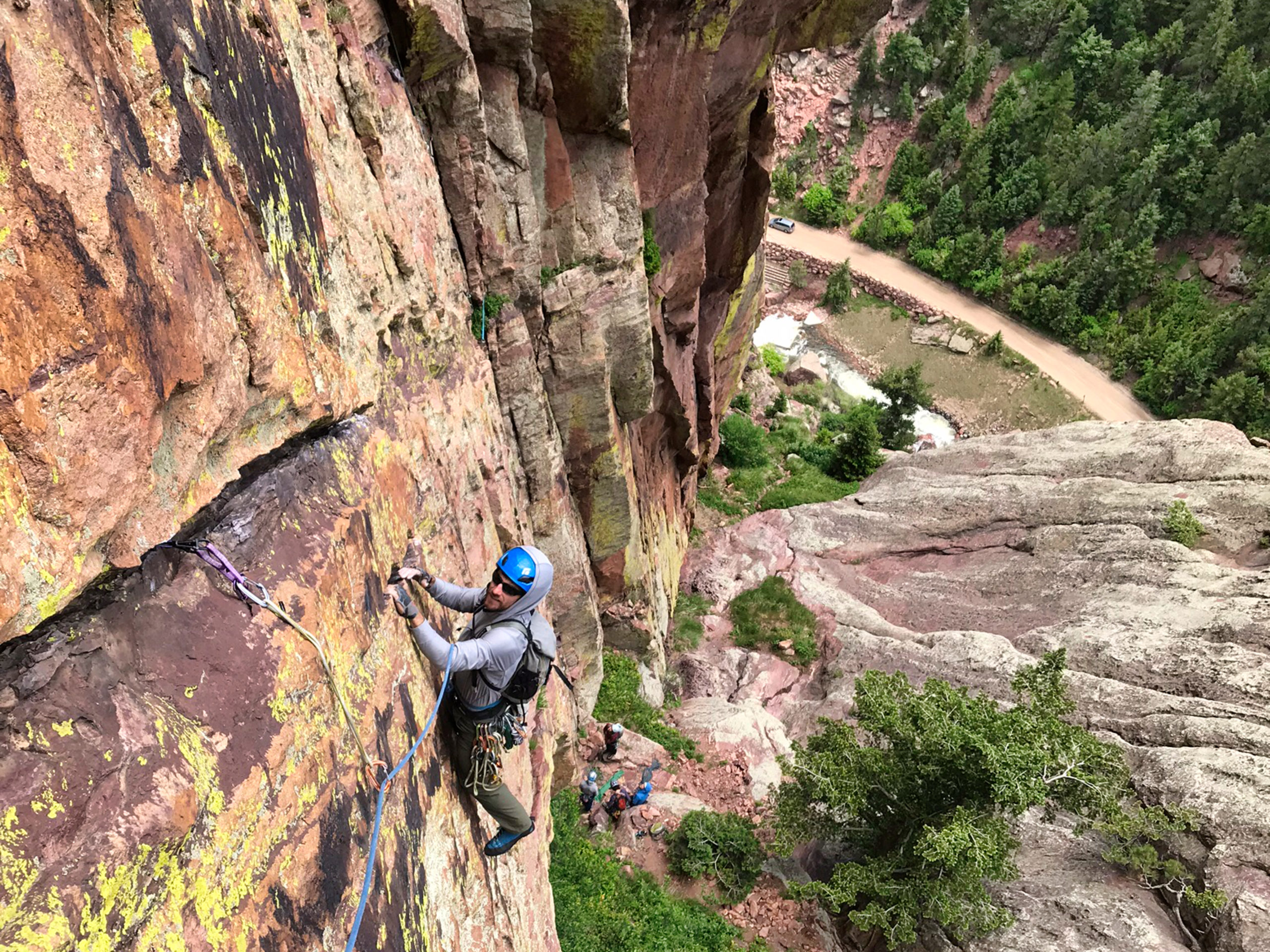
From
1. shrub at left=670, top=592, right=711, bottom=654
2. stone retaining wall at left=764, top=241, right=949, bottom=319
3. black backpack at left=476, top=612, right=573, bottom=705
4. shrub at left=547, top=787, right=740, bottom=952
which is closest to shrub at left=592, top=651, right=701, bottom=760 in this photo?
shrub at left=547, top=787, right=740, bottom=952

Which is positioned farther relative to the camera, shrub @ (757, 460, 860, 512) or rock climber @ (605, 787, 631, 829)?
shrub @ (757, 460, 860, 512)

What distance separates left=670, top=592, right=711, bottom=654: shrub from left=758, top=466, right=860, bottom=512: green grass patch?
6823 mm

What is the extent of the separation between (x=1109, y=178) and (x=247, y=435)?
5117cm

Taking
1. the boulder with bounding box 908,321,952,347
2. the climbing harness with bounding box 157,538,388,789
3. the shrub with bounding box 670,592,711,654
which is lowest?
the boulder with bounding box 908,321,952,347

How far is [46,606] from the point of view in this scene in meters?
2.53

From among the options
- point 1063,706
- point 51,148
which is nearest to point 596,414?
point 1063,706

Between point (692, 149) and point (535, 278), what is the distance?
18.5ft

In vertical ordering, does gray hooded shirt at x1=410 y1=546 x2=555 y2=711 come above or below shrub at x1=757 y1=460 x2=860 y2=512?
above

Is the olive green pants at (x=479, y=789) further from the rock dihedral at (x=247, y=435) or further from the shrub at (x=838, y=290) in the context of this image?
the shrub at (x=838, y=290)

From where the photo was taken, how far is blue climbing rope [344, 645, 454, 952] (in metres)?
3.74

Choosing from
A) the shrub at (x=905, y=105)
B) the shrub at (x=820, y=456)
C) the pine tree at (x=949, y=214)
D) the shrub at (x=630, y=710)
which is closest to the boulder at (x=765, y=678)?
the shrub at (x=630, y=710)

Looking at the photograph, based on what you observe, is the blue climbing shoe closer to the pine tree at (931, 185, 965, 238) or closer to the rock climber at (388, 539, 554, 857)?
the rock climber at (388, 539, 554, 857)

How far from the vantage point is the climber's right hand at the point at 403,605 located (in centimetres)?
492

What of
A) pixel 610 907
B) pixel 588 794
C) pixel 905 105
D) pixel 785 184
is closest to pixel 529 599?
pixel 610 907
